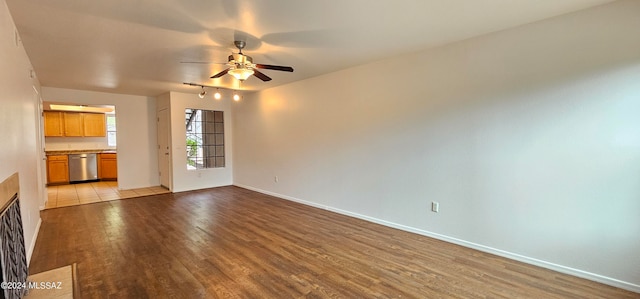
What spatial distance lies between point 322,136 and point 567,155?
127 inches

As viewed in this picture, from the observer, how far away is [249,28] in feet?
8.96

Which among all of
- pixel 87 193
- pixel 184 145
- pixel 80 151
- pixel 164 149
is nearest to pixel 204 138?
pixel 184 145

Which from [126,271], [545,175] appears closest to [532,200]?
[545,175]

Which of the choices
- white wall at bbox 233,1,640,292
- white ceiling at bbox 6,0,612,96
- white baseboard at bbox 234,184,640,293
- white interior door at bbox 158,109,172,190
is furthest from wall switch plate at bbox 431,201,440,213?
white interior door at bbox 158,109,172,190

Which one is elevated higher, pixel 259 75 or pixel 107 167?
pixel 259 75

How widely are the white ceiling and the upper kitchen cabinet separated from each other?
14.3 feet

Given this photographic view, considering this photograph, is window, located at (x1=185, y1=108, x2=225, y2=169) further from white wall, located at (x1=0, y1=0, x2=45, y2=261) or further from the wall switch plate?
the wall switch plate

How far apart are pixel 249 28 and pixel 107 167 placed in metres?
7.86

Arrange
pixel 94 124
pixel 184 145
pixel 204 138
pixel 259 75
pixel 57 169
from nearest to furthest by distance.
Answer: pixel 259 75, pixel 184 145, pixel 204 138, pixel 57 169, pixel 94 124

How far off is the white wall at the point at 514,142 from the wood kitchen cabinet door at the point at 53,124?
7.77 m

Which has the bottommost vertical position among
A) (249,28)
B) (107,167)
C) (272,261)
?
(272,261)

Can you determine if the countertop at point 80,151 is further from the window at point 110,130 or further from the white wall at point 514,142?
the white wall at point 514,142

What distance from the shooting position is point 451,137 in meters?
3.32

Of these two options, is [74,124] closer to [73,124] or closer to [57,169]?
[73,124]
